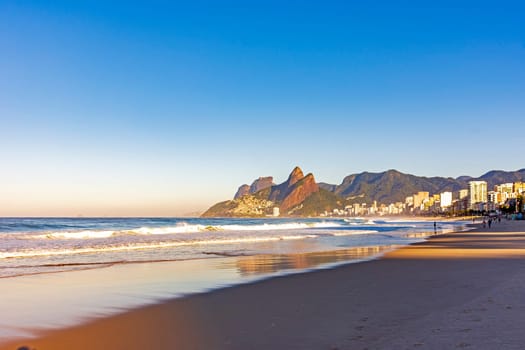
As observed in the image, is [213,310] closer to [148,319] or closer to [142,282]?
[148,319]

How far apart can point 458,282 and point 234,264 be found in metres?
8.76

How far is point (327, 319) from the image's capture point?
7797mm

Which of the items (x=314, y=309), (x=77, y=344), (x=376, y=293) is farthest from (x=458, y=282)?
(x=77, y=344)

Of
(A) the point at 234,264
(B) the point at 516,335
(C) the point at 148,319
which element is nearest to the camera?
(B) the point at 516,335

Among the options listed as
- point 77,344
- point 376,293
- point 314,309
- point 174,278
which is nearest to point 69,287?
point 174,278

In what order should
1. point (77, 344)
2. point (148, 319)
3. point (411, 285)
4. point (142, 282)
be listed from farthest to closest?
point (142, 282) < point (411, 285) < point (148, 319) < point (77, 344)

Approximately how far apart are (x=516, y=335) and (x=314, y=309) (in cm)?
356

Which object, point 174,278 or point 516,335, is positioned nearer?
point 516,335

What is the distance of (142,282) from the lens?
13.2 meters

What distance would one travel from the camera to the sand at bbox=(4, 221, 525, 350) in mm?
6352

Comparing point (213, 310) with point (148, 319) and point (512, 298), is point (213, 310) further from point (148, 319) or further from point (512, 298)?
point (512, 298)

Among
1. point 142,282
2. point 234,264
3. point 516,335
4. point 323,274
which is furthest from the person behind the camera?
point 234,264

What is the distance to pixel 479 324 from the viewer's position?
691 cm

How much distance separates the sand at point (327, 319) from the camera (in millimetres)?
6352
